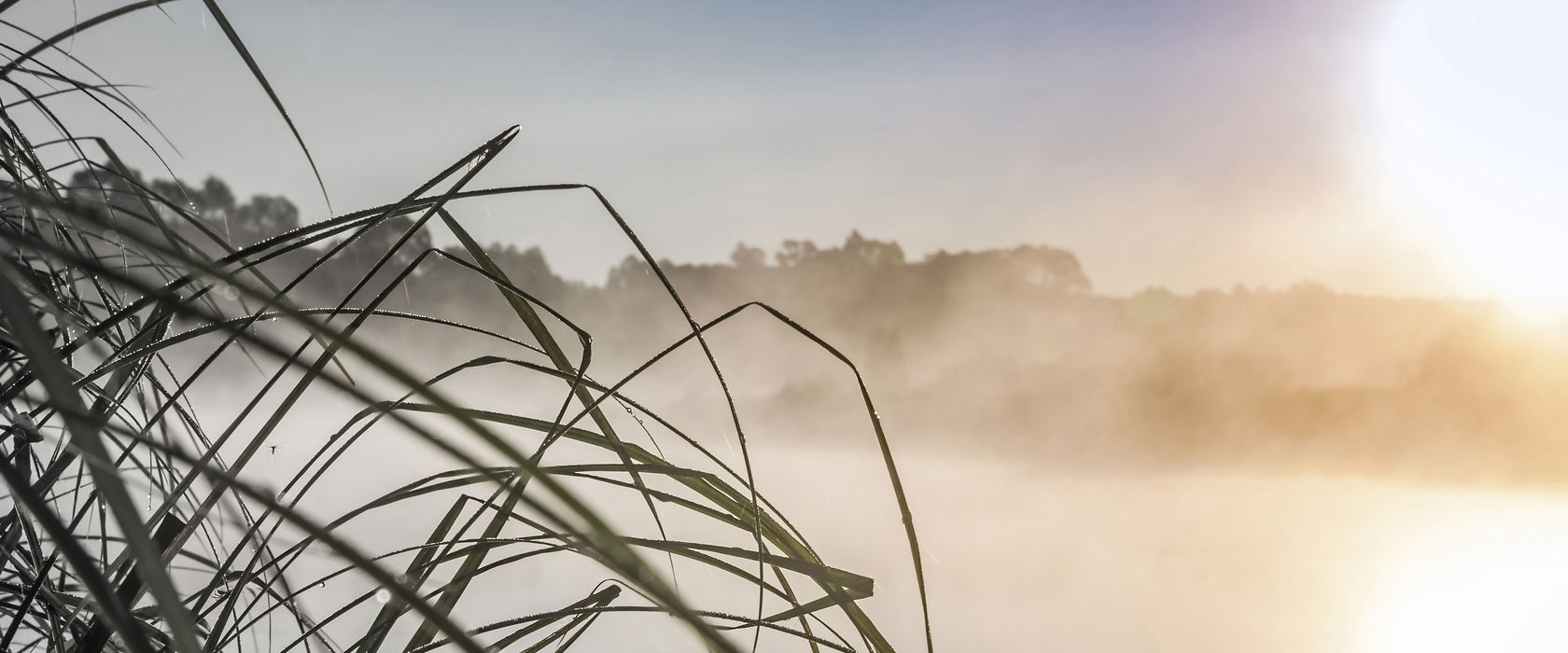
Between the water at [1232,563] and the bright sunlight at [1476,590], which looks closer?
the bright sunlight at [1476,590]

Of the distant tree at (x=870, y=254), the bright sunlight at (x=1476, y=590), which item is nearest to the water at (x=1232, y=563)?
the bright sunlight at (x=1476, y=590)

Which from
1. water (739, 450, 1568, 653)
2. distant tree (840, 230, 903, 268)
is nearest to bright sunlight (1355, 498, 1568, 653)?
water (739, 450, 1568, 653)

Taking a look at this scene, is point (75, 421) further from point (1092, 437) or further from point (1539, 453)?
point (1539, 453)

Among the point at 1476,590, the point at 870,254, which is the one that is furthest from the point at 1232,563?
the point at 870,254

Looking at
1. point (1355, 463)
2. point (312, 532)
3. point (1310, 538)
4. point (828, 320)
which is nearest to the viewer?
point (312, 532)

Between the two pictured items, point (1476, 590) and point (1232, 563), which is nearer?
point (1476, 590)

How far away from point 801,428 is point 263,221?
189 inches

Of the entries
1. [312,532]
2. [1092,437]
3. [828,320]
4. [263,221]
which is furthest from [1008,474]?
[312,532]

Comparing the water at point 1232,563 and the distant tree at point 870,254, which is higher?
the distant tree at point 870,254

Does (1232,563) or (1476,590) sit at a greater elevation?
(1232,563)

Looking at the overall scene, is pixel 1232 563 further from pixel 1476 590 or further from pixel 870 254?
pixel 870 254

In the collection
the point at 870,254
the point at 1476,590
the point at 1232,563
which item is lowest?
the point at 1476,590

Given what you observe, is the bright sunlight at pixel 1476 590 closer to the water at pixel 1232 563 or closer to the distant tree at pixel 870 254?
the water at pixel 1232 563

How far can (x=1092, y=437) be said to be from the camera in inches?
298
